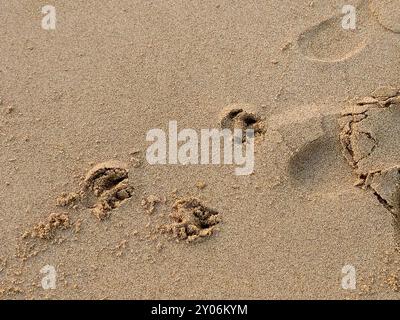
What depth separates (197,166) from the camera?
2.26 m

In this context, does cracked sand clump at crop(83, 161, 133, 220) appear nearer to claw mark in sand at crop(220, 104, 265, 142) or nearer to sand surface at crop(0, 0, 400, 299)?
sand surface at crop(0, 0, 400, 299)

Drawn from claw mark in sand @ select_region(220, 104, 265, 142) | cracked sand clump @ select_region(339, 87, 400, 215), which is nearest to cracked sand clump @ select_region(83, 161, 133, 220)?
claw mark in sand @ select_region(220, 104, 265, 142)

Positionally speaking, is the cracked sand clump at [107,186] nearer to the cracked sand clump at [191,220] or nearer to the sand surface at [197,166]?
the sand surface at [197,166]

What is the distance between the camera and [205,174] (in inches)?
88.4

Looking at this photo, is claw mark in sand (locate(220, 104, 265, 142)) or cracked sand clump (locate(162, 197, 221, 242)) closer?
cracked sand clump (locate(162, 197, 221, 242))

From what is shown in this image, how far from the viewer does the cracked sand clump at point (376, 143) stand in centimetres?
214

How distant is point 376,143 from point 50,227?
4.43ft

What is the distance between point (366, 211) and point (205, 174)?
25.7 inches

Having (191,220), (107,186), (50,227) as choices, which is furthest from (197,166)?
(50,227)

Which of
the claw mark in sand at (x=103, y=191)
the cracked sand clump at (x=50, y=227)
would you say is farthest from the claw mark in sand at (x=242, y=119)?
the cracked sand clump at (x=50, y=227)

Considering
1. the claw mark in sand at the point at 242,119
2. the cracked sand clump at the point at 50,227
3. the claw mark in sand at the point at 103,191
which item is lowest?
the cracked sand clump at the point at 50,227

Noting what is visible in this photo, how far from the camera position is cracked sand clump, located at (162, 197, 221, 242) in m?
2.14

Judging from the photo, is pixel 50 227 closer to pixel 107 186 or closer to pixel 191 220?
pixel 107 186

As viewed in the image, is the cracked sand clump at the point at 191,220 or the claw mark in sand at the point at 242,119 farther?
the claw mark in sand at the point at 242,119
